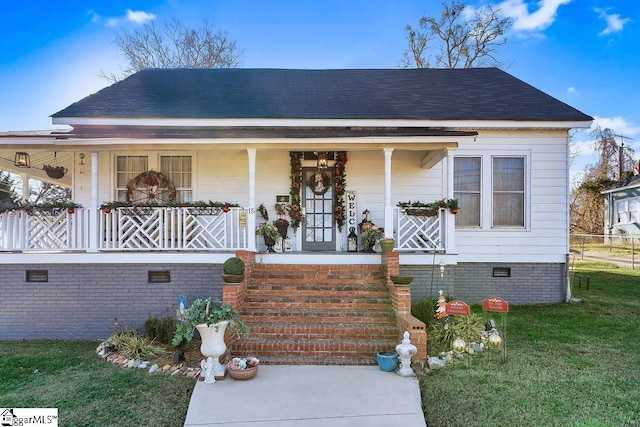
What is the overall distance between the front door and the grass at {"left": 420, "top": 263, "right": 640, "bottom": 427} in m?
4.04

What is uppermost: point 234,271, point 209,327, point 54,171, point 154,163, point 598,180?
point 598,180

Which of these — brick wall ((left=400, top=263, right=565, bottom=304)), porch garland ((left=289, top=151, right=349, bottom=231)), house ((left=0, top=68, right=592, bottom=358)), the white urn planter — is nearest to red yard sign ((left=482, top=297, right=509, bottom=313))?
house ((left=0, top=68, right=592, bottom=358))

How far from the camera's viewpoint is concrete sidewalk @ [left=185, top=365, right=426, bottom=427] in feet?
12.6

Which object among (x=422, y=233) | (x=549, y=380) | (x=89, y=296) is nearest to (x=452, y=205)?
(x=422, y=233)

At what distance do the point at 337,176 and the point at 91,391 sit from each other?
6.28m

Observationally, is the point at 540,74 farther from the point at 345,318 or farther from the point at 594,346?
the point at 345,318

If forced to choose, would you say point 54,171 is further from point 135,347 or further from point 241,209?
point 135,347

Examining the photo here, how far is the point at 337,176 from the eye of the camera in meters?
9.05

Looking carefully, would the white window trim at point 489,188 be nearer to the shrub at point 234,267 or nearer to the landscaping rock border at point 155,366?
the shrub at point 234,267

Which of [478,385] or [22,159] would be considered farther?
[22,159]

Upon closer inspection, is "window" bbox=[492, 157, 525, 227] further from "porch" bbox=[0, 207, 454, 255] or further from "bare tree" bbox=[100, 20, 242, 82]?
"bare tree" bbox=[100, 20, 242, 82]

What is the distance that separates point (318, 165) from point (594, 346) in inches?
244

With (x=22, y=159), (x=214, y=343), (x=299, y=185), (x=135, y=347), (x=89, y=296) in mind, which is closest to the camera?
(x=214, y=343)

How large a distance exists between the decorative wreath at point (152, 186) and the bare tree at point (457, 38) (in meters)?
14.7
